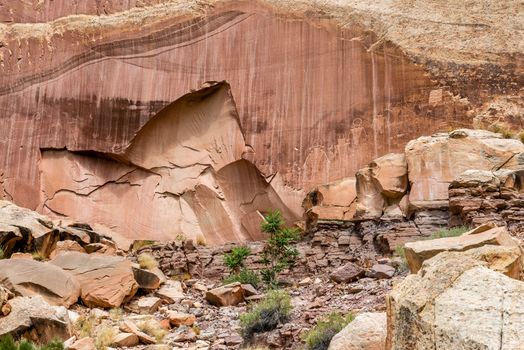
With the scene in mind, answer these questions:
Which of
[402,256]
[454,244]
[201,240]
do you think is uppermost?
[454,244]

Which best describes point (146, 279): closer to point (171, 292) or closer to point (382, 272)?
point (171, 292)

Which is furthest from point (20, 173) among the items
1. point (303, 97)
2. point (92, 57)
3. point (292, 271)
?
point (292, 271)

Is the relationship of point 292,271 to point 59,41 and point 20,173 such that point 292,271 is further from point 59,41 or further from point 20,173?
point 59,41

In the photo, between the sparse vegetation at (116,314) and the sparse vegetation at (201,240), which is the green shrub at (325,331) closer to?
the sparse vegetation at (116,314)

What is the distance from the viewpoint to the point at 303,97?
2189cm

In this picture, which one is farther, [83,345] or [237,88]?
[237,88]

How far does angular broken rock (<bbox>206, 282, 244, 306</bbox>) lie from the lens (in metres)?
13.9

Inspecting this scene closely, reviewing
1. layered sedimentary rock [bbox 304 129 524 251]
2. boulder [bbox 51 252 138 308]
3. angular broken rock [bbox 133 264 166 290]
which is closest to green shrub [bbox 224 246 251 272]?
layered sedimentary rock [bbox 304 129 524 251]

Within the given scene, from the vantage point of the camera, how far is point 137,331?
11344 millimetres

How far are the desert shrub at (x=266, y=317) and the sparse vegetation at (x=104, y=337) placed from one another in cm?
195

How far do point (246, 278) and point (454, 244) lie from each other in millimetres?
8056

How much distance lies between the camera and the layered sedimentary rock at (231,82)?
21.2m

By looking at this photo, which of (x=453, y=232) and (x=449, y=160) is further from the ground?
(x=449, y=160)

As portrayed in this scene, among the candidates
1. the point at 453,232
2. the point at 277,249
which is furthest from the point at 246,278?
the point at 453,232
